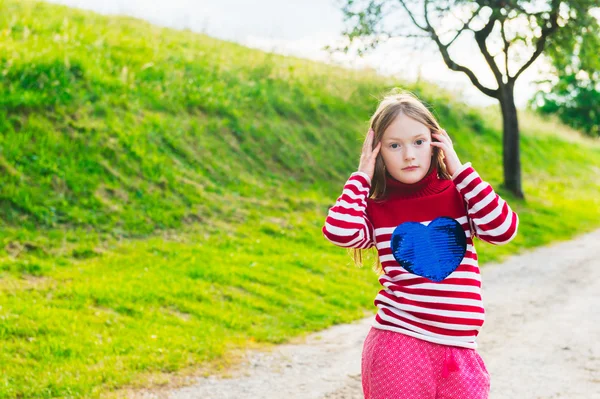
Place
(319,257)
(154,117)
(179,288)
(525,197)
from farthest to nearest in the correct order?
(525,197), (154,117), (319,257), (179,288)

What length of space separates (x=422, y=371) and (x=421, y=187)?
0.80m

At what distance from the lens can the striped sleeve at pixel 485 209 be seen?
2.92 metres

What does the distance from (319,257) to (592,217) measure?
1090 cm

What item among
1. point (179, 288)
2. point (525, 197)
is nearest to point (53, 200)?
point (179, 288)

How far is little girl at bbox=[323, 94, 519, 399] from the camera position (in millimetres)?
2855

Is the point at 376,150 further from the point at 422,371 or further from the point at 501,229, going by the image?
the point at 422,371

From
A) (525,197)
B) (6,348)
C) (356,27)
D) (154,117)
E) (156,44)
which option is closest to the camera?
(6,348)

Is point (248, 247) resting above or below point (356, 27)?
below

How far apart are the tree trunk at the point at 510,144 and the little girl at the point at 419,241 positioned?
16627 millimetres

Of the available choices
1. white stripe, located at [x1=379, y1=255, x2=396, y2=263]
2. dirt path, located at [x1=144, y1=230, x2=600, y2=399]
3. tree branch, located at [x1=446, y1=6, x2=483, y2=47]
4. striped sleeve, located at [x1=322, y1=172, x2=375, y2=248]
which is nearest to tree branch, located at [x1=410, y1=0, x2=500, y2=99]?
tree branch, located at [x1=446, y1=6, x2=483, y2=47]

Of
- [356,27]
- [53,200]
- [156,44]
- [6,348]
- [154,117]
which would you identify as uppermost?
[356,27]

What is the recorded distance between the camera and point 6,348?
571cm

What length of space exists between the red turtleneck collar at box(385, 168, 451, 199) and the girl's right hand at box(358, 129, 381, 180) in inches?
4.3

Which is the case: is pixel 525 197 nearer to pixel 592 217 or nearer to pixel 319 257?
pixel 592 217
